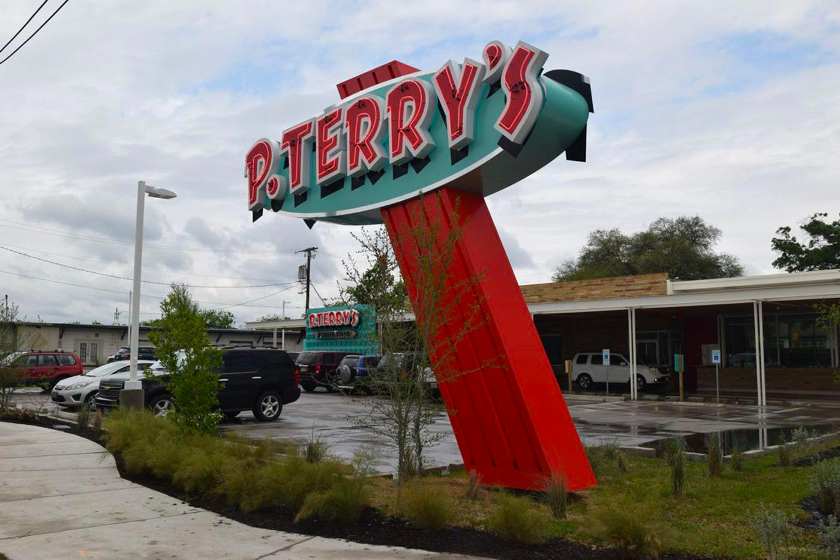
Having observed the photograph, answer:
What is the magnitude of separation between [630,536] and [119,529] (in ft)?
15.2

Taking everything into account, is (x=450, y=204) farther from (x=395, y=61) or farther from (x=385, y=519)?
(x=385, y=519)

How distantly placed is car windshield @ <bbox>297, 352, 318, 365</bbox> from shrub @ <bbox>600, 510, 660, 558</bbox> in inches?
1013

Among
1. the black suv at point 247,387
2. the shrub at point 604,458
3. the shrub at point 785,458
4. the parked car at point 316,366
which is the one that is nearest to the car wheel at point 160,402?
the black suv at point 247,387

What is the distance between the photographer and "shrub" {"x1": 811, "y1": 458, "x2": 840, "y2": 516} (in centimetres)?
759

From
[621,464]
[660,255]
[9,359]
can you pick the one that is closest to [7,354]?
[9,359]

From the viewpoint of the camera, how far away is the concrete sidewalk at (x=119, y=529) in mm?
6148

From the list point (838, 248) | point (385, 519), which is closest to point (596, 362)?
point (838, 248)

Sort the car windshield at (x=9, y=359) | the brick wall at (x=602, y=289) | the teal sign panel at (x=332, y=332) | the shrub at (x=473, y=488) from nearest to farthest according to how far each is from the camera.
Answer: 1. the shrub at (x=473, y=488)
2. the car windshield at (x=9, y=359)
3. the brick wall at (x=602, y=289)
4. the teal sign panel at (x=332, y=332)

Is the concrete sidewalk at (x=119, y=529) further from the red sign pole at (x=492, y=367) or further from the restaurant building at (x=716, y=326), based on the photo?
the restaurant building at (x=716, y=326)

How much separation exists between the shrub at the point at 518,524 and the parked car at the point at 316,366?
24.1 metres

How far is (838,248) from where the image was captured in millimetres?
47750

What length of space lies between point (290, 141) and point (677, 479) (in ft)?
23.7

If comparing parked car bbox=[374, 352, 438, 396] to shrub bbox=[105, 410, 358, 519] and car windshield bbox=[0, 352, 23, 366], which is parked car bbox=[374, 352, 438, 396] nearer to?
shrub bbox=[105, 410, 358, 519]

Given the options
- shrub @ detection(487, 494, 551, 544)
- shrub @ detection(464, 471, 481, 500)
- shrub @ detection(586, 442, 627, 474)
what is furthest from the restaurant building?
shrub @ detection(487, 494, 551, 544)
